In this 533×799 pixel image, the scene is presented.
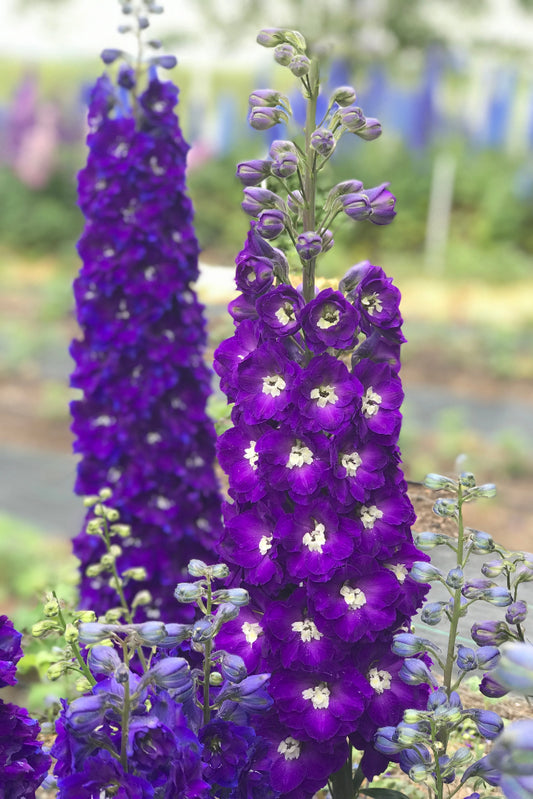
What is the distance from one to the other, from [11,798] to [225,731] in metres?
0.33

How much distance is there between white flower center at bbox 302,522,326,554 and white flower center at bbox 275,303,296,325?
0.29 m

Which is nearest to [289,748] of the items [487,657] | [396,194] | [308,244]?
[487,657]

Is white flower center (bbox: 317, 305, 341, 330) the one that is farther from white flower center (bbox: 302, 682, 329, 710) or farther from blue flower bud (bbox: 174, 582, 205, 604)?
white flower center (bbox: 302, 682, 329, 710)

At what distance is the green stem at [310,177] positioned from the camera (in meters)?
1.37

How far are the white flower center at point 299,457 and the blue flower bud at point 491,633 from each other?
0.35 meters

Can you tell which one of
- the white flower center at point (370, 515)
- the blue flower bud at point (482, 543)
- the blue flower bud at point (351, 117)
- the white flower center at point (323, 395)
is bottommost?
the blue flower bud at point (482, 543)

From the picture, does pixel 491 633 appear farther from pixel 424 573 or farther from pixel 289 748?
pixel 289 748

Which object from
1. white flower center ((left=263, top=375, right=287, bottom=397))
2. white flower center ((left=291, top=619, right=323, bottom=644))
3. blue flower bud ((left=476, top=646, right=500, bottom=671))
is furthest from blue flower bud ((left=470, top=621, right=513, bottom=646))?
white flower center ((left=263, top=375, right=287, bottom=397))

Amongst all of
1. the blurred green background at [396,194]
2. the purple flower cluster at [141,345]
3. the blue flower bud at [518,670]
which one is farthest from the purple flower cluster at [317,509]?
the blurred green background at [396,194]

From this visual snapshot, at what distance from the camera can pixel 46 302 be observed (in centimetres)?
952

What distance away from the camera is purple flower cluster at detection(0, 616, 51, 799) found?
1.26 m

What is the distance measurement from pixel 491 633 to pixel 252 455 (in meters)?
0.43

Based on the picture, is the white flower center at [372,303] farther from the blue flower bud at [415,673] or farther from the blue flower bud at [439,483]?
the blue flower bud at [415,673]

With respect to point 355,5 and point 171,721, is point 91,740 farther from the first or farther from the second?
point 355,5
